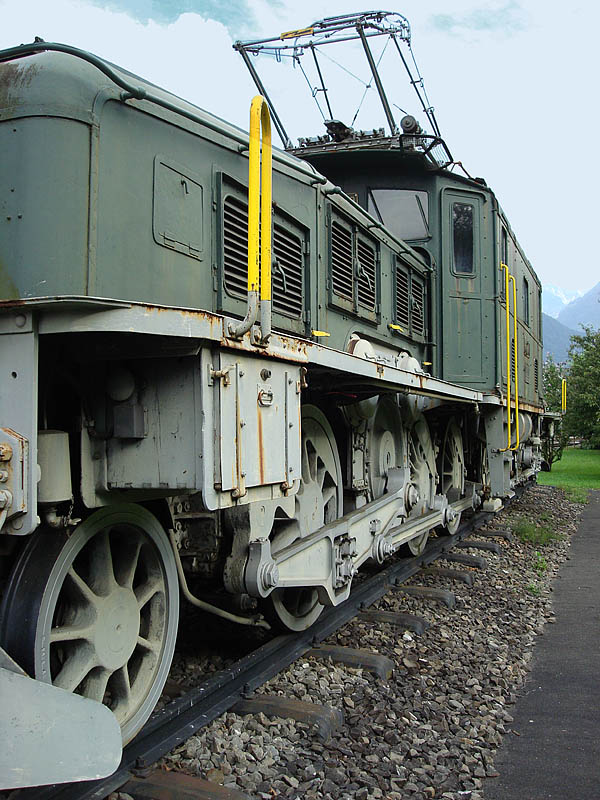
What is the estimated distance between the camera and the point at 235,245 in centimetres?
366

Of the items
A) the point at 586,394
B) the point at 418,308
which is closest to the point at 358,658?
the point at 418,308

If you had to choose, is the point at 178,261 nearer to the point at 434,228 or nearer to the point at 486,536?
the point at 434,228

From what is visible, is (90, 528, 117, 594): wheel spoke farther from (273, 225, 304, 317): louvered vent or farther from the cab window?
the cab window

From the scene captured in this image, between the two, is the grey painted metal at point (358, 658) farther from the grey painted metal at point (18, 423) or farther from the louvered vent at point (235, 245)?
the grey painted metal at point (18, 423)

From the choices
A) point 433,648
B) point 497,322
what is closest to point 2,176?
point 433,648

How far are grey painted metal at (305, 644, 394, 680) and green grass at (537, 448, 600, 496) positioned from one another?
10.5 meters

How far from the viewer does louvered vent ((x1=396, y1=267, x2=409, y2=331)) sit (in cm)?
636

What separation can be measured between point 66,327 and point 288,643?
2.52 metres

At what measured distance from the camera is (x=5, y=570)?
2619mm

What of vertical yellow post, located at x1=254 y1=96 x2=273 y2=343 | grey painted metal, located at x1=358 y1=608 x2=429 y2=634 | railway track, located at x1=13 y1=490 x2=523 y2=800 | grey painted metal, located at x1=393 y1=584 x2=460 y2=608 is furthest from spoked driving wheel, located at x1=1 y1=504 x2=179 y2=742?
grey painted metal, located at x1=393 y1=584 x2=460 y2=608

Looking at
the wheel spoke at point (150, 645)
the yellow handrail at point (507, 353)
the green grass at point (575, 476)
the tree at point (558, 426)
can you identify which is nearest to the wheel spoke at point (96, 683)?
the wheel spoke at point (150, 645)

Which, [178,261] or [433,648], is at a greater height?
[178,261]

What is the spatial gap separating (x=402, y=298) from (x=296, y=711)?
160 inches

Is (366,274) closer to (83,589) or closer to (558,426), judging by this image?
(83,589)
